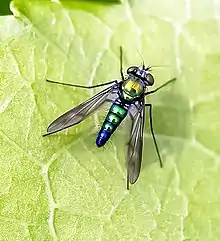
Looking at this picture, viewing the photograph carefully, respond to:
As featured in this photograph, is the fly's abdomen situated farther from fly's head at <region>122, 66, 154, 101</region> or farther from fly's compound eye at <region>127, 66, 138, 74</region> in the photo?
fly's compound eye at <region>127, 66, 138, 74</region>

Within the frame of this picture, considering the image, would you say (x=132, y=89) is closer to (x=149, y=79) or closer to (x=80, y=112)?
(x=149, y=79)

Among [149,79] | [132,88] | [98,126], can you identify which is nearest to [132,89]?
[132,88]

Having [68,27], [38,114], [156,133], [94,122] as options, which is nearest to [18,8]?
[68,27]

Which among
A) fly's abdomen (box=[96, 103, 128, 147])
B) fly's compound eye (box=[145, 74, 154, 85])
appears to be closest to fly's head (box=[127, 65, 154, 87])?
fly's compound eye (box=[145, 74, 154, 85])

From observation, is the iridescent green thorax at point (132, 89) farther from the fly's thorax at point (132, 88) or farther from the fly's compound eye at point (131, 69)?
the fly's compound eye at point (131, 69)

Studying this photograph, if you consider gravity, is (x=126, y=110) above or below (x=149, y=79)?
below

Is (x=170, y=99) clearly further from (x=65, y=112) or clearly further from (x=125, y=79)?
(x=65, y=112)

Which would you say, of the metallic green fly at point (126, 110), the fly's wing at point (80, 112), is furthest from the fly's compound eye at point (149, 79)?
the fly's wing at point (80, 112)
